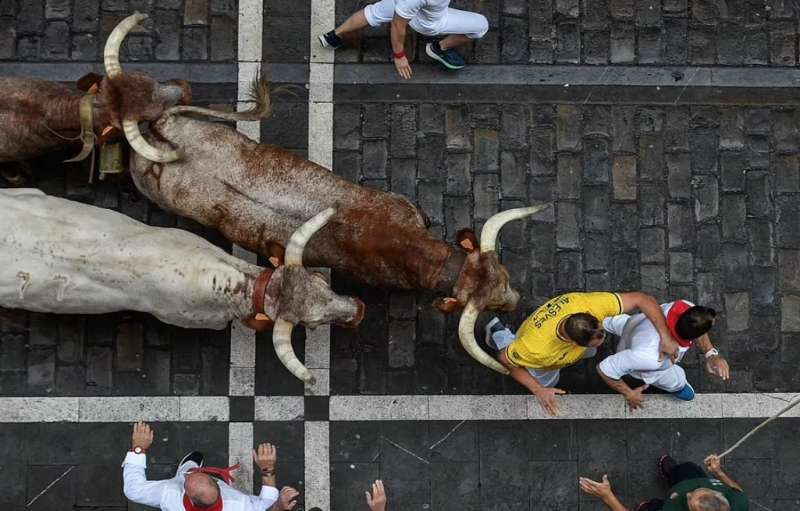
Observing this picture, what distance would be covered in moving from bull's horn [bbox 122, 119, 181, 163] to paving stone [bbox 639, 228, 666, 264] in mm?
5278

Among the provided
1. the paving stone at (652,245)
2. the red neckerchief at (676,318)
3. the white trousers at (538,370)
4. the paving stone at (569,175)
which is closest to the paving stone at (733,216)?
the paving stone at (652,245)

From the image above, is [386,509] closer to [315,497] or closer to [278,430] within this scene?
[315,497]

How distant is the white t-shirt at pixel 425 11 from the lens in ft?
28.3

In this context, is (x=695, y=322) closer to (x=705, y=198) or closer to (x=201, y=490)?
(x=705, y=198)

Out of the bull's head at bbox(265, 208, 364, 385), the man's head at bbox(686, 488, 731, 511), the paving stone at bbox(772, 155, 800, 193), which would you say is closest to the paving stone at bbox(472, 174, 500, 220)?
the bull's head at bbox(265, 208, 364, 385)

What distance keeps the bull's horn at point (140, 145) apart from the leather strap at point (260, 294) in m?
1.49

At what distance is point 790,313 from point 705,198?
1640 mm

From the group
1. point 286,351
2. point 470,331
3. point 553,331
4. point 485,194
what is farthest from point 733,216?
point 286,351

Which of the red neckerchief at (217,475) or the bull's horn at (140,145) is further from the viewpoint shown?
the bull's horn at (140,145)

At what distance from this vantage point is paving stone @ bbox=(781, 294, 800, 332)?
9.60 m

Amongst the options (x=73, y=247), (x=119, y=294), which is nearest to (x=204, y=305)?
(x=119, y=294)

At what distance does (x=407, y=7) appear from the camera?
8.66 m

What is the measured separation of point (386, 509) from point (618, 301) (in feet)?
11.5

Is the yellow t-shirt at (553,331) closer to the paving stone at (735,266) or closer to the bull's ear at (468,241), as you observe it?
the bull's ear at (468,241)
